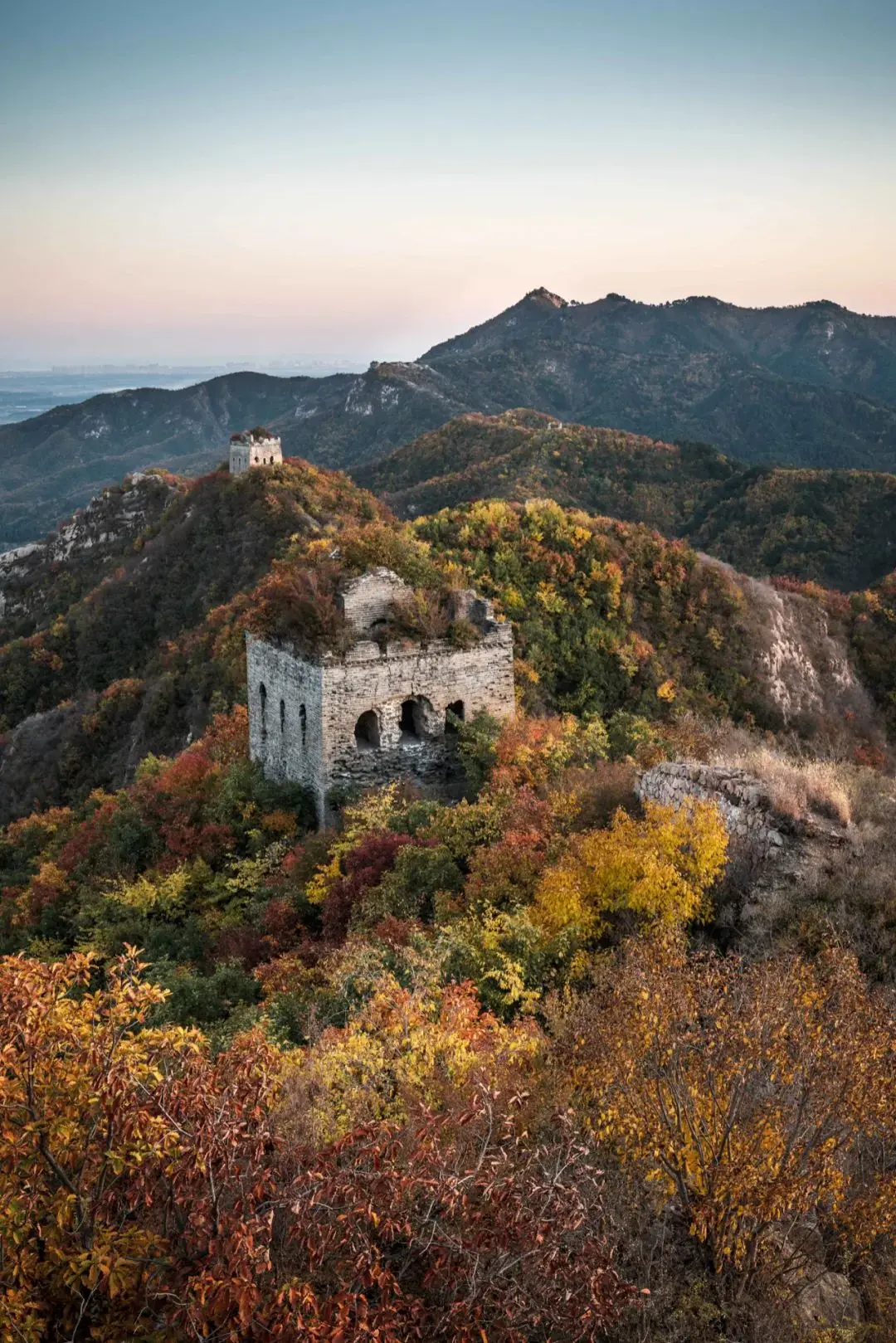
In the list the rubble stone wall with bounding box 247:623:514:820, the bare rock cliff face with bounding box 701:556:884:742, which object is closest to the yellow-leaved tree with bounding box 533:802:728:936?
the rubble stone wall with bounding box 247:623:514:820

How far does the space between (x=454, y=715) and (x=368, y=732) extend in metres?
1.60

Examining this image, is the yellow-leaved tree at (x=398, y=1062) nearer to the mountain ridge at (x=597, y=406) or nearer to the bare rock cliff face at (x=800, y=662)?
the bare rock cliff face at (x=800, y=662)

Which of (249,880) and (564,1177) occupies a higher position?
(564,1177)

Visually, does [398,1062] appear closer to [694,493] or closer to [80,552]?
[80,552]

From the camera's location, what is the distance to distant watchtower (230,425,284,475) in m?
61.5

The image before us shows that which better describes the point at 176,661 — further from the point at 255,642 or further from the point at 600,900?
the point at 600,900

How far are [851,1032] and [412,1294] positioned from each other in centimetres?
305

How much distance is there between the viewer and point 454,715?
17.9 meters

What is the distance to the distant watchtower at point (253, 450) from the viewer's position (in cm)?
6147

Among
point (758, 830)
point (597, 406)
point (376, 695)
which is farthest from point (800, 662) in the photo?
point (597, 406)

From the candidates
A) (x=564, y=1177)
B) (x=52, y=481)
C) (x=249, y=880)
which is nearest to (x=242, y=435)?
(x=249, y=880)

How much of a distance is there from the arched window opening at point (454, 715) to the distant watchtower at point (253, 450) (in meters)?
45.3

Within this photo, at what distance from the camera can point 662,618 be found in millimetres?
29812

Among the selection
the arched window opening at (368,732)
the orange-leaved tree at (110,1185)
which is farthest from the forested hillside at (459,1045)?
the arched window opening at (368,732)
